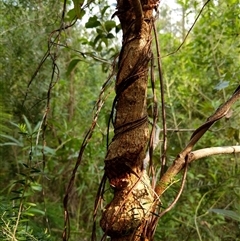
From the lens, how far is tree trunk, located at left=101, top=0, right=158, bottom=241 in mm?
434

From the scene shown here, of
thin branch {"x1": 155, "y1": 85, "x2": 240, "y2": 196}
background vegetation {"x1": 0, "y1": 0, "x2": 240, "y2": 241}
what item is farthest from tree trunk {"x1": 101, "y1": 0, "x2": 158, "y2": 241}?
background vegetation {"x1": 0, "y1": 0, "x2": 240, "y2": 241}

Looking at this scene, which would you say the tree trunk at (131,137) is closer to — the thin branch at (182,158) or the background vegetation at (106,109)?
the thin branch at (182,158)

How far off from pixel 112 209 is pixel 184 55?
0.95 m

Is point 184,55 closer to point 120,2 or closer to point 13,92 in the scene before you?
point 13,92

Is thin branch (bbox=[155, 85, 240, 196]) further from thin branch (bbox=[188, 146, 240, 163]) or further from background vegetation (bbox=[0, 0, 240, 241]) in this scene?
background vegetation (bbox=[0, 0, 240, 241])

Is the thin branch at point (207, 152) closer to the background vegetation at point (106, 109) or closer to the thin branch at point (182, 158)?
the thin branch at point (182, 158)

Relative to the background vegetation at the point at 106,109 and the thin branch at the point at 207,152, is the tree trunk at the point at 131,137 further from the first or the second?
the background vegetation at the point at 106,109

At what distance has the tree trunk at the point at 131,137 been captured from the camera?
43 centimetres

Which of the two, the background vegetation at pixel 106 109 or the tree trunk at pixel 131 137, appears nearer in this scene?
the tree trunk at pixel 131 137

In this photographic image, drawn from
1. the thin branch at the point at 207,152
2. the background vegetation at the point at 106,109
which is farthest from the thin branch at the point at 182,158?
the background vegetation at the point at 106,109

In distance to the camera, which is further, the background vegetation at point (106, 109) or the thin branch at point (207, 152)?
the background vegetation at point (106, 109)

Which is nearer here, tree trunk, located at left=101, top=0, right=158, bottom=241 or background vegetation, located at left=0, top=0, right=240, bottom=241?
tree trunk, located at left=101, top=0, right=158, bottom=241

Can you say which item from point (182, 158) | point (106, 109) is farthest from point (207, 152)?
point (106, 109)

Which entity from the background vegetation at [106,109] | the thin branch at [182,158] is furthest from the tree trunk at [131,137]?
the background vegetation at [106,109]
